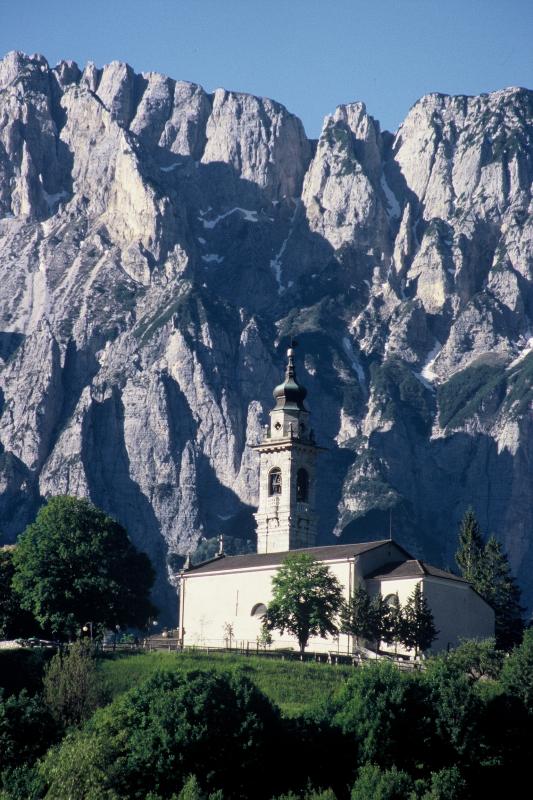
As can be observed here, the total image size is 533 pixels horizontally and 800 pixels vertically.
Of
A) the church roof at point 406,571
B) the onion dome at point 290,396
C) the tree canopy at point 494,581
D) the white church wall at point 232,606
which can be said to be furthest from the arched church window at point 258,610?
the onion dome at point 290,396

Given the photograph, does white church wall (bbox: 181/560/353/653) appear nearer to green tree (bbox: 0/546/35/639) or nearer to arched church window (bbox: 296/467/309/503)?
green tree (bbox: 0/546/35/639)

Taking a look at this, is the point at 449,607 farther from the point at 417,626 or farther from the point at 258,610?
the point at 258,610

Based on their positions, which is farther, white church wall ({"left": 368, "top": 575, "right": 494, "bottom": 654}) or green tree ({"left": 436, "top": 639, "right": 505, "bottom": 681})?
white church wall ({"left": 368, "top": 575, "right": 494, "bottom": 654})

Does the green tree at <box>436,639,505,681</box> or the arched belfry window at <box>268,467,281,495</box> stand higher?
the arched belfry window at <box>268,467,281,495</box>

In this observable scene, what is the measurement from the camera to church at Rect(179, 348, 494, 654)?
119 meters

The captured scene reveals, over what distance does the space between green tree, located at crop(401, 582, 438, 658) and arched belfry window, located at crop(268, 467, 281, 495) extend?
2704 cm

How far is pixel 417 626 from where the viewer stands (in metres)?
113

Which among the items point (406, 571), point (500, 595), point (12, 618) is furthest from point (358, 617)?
point (500, 595)

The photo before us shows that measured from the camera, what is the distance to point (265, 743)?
266 ft

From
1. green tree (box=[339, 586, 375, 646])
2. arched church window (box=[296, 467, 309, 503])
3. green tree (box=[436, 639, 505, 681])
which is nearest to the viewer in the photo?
green tree (box=[436, 639, 505, 681])

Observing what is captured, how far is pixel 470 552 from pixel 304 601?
40398 mm

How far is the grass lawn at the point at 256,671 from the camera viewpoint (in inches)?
3927

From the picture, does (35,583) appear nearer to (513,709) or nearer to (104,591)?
(104,591)

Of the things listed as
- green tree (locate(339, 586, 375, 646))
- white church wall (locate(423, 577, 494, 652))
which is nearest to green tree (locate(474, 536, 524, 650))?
white church wall (locate(423, 577, 494, 652))
